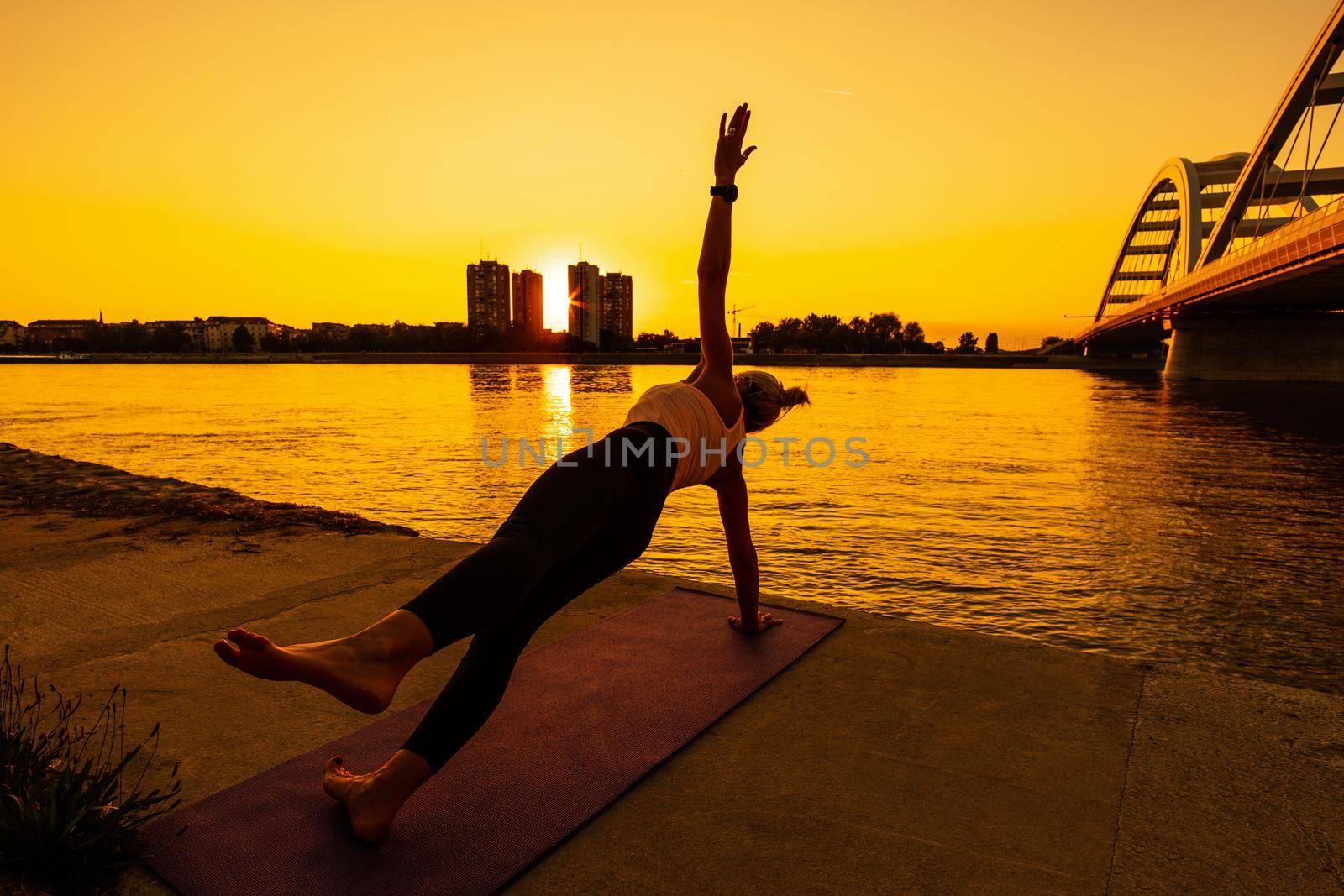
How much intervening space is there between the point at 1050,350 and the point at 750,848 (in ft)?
494

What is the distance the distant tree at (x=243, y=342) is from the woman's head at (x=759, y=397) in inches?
7834

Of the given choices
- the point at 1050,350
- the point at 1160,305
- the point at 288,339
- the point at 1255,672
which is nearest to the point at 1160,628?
the point at 1255,672

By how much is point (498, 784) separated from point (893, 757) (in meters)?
1.25

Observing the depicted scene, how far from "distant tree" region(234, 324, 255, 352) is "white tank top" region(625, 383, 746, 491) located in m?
199

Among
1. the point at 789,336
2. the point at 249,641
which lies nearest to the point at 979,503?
the point at 249,641

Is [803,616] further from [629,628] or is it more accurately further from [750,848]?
[750,848]

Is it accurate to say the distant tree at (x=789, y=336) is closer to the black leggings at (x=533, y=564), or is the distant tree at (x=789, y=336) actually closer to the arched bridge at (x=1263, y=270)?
the arched bridge at (x=1263, y=270)

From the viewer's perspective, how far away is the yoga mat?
203 centimetres

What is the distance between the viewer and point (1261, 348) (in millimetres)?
52750

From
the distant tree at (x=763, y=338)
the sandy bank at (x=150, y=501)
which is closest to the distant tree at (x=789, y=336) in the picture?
the distant tree at (x=763, y=338)

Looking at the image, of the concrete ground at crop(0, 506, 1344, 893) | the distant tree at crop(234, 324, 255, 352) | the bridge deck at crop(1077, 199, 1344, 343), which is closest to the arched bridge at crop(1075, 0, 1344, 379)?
the bridge deck at crop(1077, 199, 1344, 343)

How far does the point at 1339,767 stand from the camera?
256 centimetres

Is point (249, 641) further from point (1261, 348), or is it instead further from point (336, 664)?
point (1261, 348)

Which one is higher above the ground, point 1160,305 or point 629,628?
point 1160,305
